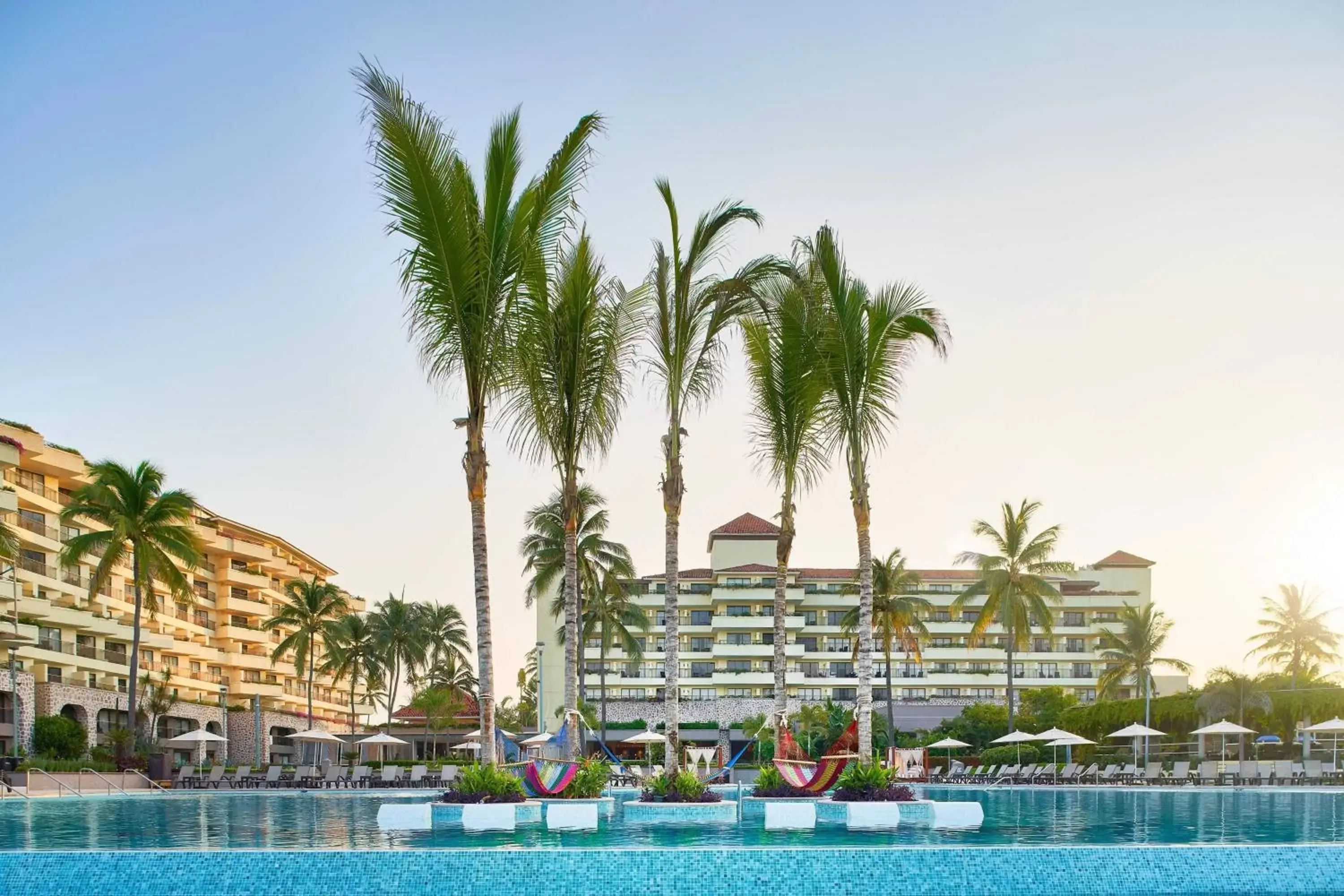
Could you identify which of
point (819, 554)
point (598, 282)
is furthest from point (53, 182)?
point (819, 554)

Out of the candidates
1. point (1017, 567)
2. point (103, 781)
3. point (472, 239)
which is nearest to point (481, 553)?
point (472, 239)

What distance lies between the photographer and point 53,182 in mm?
25656

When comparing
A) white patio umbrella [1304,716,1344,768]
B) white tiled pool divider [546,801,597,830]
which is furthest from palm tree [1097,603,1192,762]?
white tiled pool divider [546,801,597,830]

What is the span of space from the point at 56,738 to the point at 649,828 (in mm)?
35339

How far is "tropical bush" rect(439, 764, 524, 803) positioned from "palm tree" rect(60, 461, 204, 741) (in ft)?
90.6

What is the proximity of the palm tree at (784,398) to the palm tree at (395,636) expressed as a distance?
48461mm

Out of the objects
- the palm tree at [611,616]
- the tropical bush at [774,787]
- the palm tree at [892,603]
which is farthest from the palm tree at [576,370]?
the palm tree at [892,603]

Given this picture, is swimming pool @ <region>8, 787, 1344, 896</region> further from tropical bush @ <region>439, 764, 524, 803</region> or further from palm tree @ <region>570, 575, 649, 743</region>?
palm tree @ <region>570, 575, 649, 743</region>

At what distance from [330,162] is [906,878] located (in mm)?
13281

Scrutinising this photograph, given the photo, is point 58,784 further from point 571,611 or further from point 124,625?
point 124,625

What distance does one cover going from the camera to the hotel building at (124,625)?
1875 inches

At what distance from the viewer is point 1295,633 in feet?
205

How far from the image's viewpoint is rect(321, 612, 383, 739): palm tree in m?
62.8

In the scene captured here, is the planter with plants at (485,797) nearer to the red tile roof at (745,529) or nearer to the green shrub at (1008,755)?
the green shrub at (1008,755)
